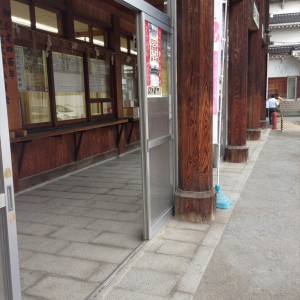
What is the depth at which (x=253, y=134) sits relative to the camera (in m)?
10.9

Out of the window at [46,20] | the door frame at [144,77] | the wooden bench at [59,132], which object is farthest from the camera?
the window at [46,20]

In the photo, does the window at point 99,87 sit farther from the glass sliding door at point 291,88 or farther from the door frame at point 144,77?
the glass sliding door at point 291,88

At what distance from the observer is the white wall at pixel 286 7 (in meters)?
22.7

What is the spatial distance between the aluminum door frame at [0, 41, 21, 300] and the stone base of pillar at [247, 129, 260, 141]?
9851mm

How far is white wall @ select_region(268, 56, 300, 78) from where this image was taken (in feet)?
76.6

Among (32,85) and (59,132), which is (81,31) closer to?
(32,85)

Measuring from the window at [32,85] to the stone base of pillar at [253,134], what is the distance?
6.86m

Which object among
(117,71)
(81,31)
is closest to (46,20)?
(81,31)

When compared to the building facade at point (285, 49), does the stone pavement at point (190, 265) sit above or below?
below

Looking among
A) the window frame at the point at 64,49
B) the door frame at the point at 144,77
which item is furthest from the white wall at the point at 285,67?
the door frame at the point at 144,77

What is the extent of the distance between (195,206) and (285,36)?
891 inches

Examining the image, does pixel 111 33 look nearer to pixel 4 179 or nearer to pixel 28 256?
pixel 28 256

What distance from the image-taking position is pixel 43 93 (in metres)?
6.02

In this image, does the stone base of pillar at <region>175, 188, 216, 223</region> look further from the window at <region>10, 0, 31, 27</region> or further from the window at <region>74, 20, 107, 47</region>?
the window at <region>74, 20, 107, 47</region>
